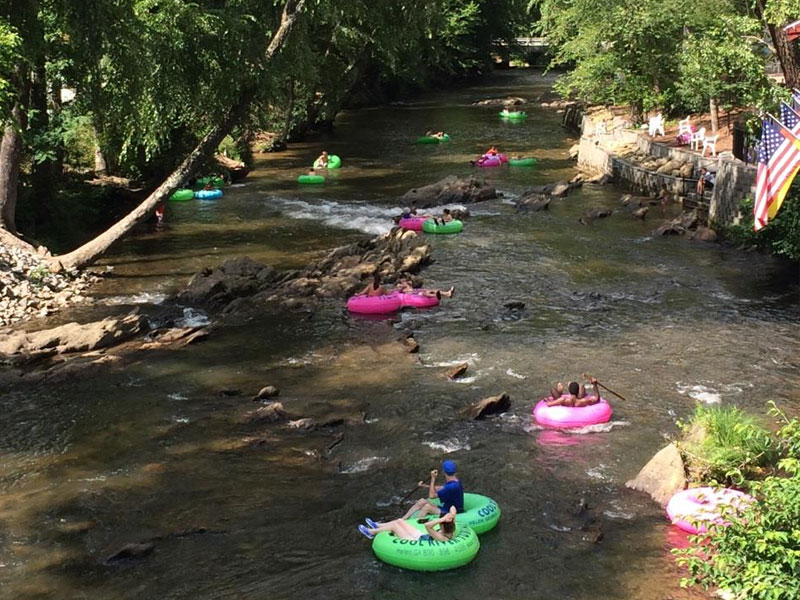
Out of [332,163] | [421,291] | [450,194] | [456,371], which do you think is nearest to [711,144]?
[450,194]

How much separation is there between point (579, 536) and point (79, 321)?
42.9 feet

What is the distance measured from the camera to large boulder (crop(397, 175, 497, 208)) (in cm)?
3169

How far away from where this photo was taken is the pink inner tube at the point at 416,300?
20578 millimetres

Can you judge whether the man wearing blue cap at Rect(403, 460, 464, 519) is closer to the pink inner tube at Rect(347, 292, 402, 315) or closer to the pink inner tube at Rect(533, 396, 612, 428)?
the pink inner tube at Rect(533, 396, 612, 428)

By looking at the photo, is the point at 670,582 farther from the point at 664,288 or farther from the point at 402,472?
the point at 664,288

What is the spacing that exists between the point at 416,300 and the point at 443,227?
7.32 m

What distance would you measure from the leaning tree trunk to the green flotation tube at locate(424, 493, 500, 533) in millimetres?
14211

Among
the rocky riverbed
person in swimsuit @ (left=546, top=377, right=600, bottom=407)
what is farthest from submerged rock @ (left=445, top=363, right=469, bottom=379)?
the rocky riverbed

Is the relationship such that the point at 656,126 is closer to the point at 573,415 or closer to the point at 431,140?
the point at 431,140

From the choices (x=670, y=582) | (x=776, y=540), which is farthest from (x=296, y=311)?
(x=776, y=540)

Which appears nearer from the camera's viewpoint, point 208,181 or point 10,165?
point 10,165

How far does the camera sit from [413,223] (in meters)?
28.1

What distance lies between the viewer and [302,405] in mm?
15359

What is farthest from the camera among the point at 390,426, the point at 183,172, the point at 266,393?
the point at 183,172
